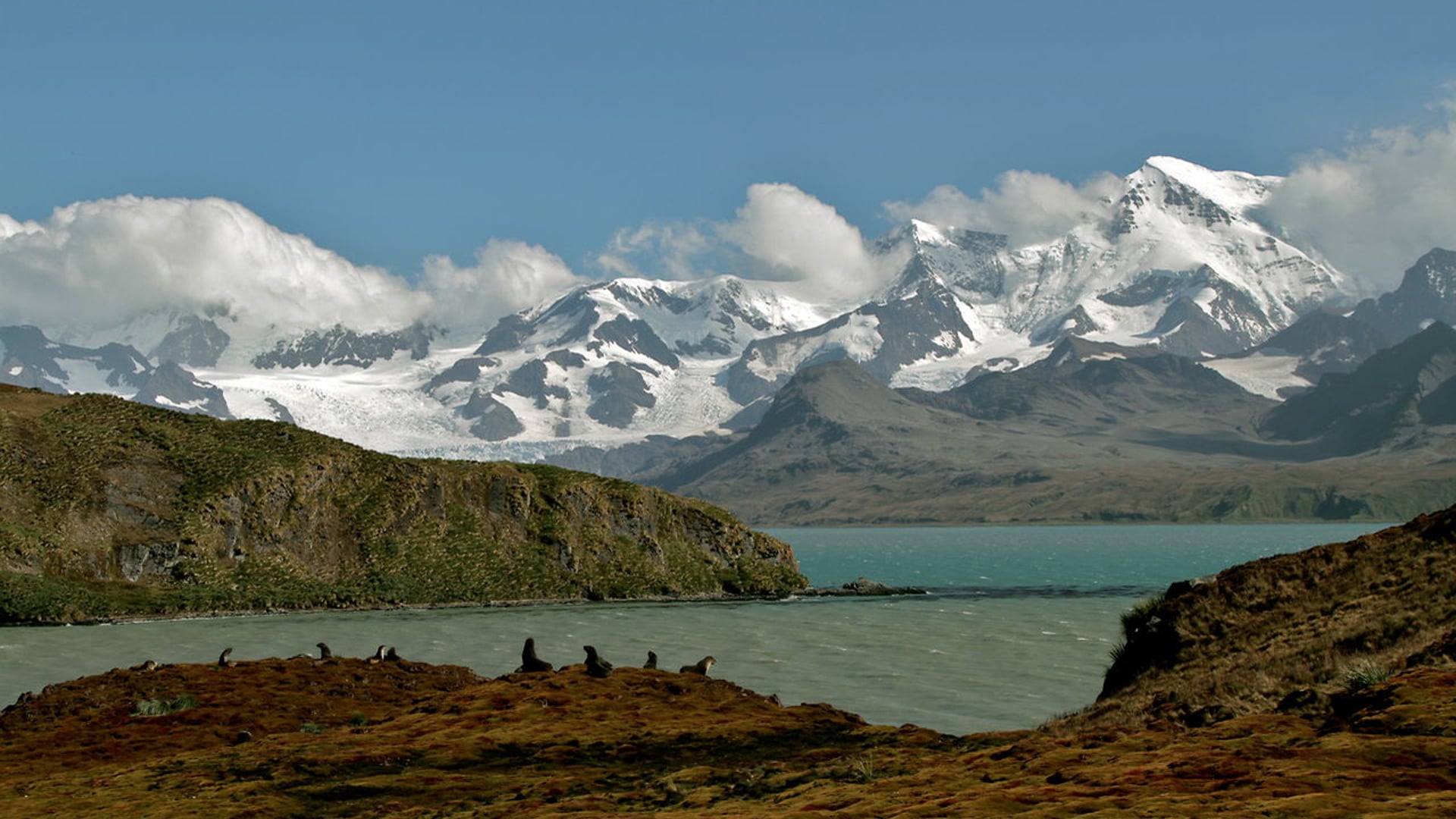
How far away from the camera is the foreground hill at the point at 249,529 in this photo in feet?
512

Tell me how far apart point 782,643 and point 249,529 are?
84871 millimetres

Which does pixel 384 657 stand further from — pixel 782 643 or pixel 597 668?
pixel 782 643

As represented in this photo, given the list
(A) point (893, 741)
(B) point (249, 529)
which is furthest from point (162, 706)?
(B) point (249, 529)

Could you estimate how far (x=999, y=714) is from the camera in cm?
7081

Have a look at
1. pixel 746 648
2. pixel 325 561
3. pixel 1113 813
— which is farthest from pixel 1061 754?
pixel 325 561

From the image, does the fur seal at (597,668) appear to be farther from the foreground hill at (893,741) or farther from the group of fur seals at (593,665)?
the foreground hill at (893,741)

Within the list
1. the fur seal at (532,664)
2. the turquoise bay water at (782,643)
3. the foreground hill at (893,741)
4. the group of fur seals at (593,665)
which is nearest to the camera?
the foreground hill at (893,741)

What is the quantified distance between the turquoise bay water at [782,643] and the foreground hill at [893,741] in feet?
79.3

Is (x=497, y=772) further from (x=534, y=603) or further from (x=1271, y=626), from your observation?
(x=534, y=603)

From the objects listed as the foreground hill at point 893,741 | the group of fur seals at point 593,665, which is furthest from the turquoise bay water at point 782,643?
the foreground hill at point 893,741

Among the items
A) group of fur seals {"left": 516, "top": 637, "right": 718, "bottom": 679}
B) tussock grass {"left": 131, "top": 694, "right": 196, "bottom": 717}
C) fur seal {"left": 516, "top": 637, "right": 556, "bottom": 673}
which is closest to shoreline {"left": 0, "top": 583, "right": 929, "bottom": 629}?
tussock grass {"left": 131, "top": 694, "right": 196, "bottom": 717}

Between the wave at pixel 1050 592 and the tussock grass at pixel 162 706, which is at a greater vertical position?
the wave at pixel 1050 592

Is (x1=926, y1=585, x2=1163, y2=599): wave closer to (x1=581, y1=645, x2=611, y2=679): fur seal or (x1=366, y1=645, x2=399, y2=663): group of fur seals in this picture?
(x1=366, y1=645, x2=399, y2=663): group of fur seals

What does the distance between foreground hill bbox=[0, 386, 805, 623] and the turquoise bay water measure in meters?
11.4
